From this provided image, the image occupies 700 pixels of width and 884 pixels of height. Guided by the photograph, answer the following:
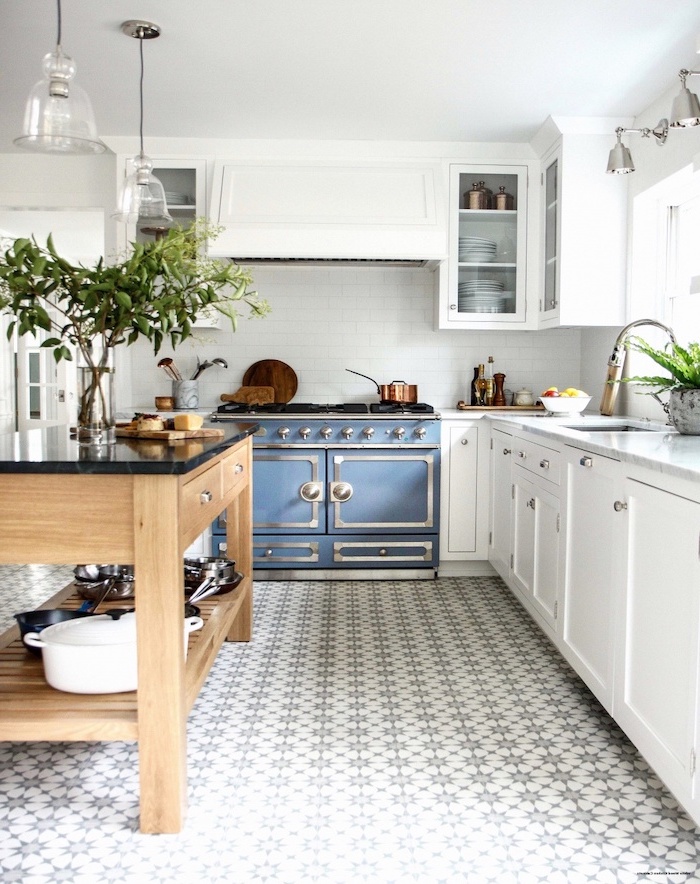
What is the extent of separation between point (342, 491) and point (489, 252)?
5.47 feet

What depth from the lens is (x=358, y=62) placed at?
3494 millimetres

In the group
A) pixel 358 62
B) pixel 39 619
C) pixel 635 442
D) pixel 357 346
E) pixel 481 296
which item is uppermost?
pixel 358 62

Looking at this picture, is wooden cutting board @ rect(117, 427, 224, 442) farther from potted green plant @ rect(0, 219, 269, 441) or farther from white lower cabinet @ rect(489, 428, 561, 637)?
white lower cabinet @ rect(489, 428, 561, 637)

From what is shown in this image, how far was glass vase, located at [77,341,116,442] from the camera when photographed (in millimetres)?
2248

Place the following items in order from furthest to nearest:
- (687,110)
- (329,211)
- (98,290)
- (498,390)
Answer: (498,390) < (329,211) < (687,110) < (98,290)

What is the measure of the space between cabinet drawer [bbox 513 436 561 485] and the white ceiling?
1.68 meters

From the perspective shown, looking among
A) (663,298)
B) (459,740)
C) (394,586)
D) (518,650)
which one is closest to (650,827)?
(459,740)

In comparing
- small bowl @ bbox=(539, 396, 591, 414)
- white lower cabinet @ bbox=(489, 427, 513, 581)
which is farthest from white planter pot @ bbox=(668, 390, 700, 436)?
small bowl @ bbox=(539, 396, 591, 414)

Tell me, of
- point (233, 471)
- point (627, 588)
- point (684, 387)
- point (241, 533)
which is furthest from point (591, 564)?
point (241, 533)

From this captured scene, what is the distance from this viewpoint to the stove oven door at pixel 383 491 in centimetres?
439

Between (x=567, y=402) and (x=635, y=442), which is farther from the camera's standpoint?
(x=567, y=402)

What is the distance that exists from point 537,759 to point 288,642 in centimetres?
133

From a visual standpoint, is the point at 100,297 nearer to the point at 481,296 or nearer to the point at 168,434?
the point at 168,434

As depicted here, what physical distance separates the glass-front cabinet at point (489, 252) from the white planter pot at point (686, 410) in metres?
1.91
